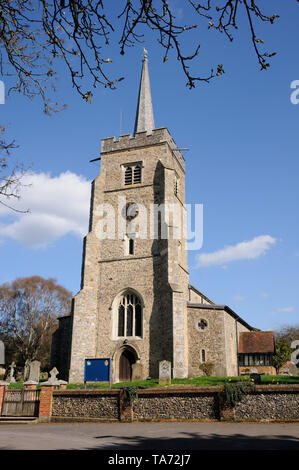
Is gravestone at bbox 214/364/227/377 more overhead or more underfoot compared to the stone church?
more underfoot

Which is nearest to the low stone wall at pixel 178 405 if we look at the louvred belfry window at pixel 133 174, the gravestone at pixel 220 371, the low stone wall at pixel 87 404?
the low stone wall at pixel 87 404

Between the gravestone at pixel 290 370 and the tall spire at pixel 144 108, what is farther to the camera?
the tall spire at pixel 144 108

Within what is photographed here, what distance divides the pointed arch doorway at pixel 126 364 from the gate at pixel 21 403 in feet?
30.2

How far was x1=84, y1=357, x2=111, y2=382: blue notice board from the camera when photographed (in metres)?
15.7

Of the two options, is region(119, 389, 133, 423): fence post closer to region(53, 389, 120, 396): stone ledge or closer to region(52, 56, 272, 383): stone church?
region(53, 389, 120, 396): stone ledge

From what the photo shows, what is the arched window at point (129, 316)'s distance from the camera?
23922mm

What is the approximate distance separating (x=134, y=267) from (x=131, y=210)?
4.04 metres

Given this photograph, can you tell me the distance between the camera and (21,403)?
48.3 ft

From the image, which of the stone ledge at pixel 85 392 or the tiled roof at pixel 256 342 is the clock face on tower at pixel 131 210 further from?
the stone ledge at pixel 85 392

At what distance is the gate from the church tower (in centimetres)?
681

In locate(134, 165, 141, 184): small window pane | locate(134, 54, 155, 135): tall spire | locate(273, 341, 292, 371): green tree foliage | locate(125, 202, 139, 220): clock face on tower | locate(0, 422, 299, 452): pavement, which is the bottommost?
locate(0, 422, 299, 452): pavement

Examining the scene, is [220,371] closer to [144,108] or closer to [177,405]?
[177,405]

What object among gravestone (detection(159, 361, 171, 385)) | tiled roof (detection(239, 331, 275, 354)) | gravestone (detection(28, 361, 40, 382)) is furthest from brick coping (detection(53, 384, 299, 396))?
tiled roof (detection(239, 331, 275, 354))

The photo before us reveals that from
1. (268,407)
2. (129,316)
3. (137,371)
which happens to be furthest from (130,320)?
(268,407)
